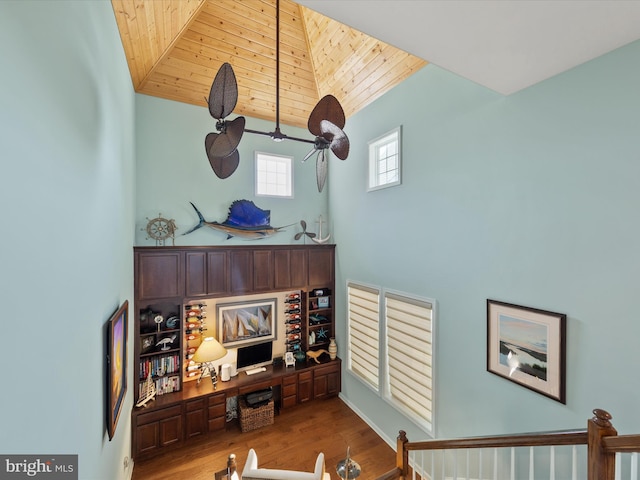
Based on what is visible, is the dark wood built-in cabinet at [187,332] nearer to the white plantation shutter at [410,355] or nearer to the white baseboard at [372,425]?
the white baseboard at [372,425]

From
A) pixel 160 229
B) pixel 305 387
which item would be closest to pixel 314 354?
pixel 305 387

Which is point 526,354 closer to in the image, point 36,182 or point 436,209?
point 436,209

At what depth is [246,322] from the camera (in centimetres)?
515

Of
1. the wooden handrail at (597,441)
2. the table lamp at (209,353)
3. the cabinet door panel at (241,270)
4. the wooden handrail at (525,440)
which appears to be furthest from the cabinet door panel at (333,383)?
the wooden handrail at (597,441)

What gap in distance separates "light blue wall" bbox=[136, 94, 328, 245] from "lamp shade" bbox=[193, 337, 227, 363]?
1.69m

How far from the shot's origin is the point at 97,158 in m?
2.05

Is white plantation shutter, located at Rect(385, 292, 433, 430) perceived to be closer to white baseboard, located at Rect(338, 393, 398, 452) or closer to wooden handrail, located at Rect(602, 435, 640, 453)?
white baseboard, located at Rect(338, 393, 398, 452)

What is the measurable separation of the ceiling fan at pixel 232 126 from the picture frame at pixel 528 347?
2.31 meters

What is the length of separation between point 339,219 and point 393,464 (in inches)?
159

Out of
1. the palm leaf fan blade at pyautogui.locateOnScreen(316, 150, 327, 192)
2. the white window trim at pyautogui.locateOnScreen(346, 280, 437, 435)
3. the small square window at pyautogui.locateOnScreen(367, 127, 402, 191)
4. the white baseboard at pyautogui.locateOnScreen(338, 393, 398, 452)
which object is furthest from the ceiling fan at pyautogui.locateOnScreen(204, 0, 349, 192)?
the white baseboard at pyautogui.locateOnScreen(338, 393, 398, 452)

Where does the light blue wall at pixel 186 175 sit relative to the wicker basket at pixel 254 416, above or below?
above

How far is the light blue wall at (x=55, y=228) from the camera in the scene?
3.27ft

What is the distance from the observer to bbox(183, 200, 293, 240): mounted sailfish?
4.88 metres

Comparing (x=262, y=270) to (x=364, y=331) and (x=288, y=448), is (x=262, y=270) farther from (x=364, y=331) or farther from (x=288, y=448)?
(x=288, y=448)
